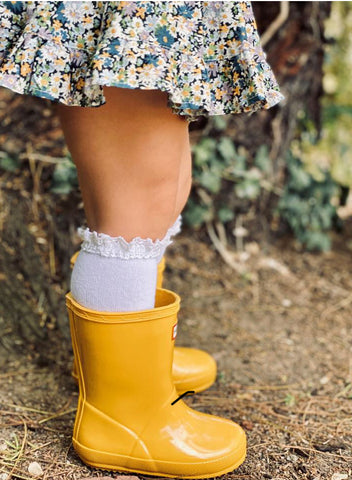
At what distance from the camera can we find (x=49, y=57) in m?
0.78

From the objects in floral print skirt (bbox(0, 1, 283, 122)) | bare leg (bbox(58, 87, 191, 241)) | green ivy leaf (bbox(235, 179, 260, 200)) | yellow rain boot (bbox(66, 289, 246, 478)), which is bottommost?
yellow rain boot (bbox(66, 289, 246, 478))

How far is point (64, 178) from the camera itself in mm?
1771

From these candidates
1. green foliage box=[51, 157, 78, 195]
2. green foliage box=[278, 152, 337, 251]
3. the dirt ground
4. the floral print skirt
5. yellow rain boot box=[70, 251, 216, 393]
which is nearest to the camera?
the floral print skirt

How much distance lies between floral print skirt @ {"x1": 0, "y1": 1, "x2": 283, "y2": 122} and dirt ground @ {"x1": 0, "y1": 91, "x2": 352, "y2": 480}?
2.16ft

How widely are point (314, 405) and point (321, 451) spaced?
7.5 inches

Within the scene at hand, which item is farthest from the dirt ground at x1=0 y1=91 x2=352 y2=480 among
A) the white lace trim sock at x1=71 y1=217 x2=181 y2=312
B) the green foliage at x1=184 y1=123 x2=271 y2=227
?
the white lace trim sock at x1=71 y1=217 x2=181 y2=312

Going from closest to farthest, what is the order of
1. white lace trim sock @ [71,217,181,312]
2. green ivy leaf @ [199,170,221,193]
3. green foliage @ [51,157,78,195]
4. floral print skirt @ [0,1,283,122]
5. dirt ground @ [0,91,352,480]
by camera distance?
floral print skirt @ [0,1,283,122]
white lace trim sock @ [71,217,181,312]
dirt ground @ [0,91,352,480]
green foliage @ [51,157,78,195]
green ivy leaf @ [199,170,221,193]

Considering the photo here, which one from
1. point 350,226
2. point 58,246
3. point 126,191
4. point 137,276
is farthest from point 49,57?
point 350,226

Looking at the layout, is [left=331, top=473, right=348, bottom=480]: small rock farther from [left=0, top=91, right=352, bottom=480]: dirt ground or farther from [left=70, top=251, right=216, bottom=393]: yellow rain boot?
[left=70, top=251, right=216, bottom=393]: yellow rain boot

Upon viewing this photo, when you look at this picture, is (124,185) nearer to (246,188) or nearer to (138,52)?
(138,52)

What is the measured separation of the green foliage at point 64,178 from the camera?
5.79 feet

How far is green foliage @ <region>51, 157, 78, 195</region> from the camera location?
5.79ft

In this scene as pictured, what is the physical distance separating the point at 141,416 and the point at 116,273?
0.28 m

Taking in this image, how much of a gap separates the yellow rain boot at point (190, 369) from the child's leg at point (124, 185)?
0.29 meters
